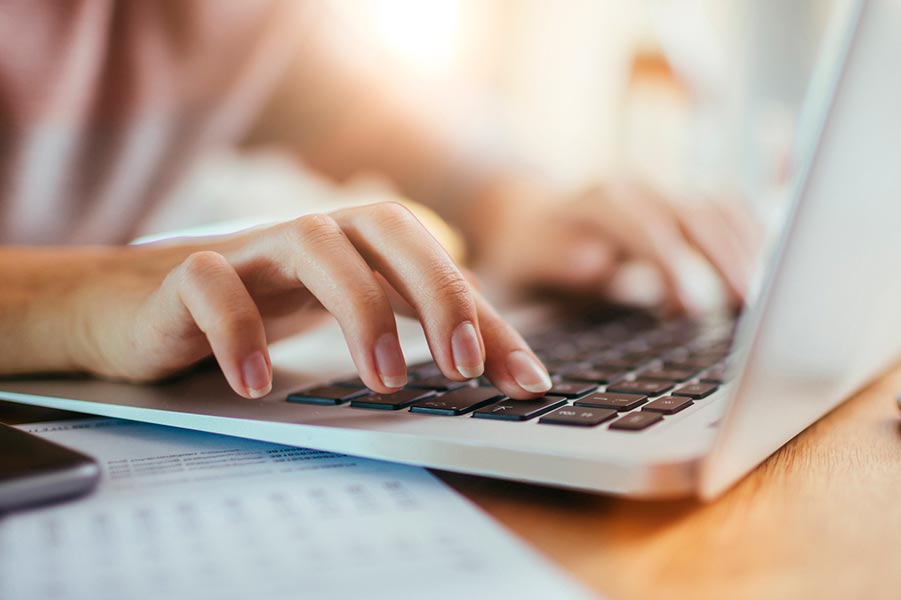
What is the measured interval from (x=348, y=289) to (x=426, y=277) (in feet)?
0.14

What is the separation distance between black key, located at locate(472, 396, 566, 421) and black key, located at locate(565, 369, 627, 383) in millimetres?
67

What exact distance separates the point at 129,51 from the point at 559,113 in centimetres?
217

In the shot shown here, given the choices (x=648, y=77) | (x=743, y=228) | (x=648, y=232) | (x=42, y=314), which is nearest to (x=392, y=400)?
(x=42, y=314)

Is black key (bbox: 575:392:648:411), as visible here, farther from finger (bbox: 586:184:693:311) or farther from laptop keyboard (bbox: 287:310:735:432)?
finger (bbox: 586:184:693:311)

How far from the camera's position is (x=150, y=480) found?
33 centimetres

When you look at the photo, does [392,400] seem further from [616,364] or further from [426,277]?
[616,364]

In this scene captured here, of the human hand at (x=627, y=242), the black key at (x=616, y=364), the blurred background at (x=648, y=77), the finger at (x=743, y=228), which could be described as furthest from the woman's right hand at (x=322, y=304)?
the blurred background at (x=648, y=77)

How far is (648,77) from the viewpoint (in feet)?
8.72

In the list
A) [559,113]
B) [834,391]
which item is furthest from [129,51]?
[559,113]

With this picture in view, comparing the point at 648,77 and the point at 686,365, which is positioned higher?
the point at 648,77

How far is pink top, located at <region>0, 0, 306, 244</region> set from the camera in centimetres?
86

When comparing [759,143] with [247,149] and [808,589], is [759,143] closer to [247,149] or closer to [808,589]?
[247,149]

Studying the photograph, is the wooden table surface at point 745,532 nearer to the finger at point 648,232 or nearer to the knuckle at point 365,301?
the knuckle at point 365,301

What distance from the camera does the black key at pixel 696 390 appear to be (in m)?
0.38
